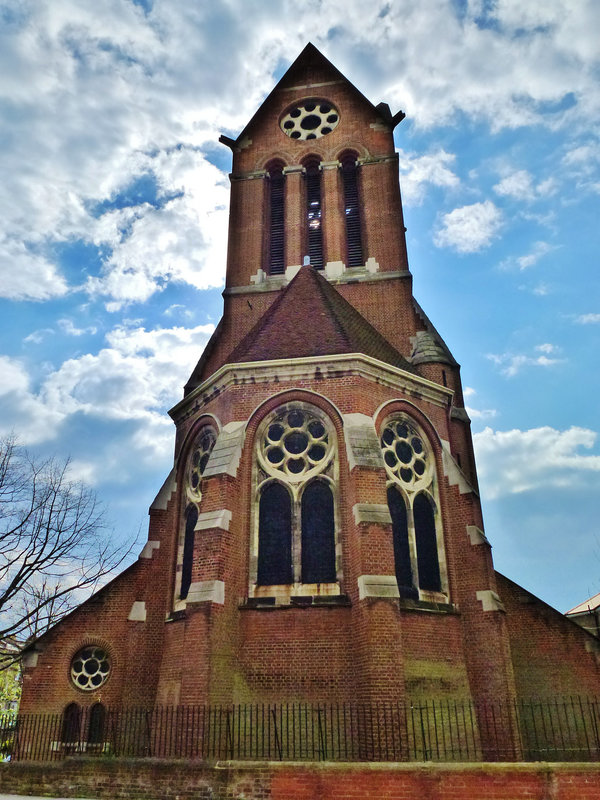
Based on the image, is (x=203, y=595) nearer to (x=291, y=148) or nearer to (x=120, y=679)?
(x=120, y=679)

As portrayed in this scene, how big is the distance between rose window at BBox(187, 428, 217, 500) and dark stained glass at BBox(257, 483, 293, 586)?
8.01ft

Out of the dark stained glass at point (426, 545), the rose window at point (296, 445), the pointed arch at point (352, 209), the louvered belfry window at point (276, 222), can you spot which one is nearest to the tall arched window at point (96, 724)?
the rose window at point (296, 445)

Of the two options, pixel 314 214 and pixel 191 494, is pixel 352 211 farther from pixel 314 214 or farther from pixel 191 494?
pixel 191 494

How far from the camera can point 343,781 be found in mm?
8445

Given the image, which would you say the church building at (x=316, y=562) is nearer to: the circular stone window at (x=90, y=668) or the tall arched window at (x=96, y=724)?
the circular stone window at (x=90, y=668)

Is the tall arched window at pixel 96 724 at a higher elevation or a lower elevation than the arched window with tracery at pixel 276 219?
lower

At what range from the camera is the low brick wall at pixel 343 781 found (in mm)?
8164

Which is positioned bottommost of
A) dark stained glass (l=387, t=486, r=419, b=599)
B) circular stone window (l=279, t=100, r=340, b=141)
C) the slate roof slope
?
dark stained glass (l=387, t=486, r=419, b=599)

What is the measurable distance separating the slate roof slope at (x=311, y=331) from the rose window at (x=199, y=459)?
211 centimetres

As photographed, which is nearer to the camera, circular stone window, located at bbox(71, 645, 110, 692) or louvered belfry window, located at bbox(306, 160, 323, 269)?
circular stone window, located at bbox(71, 645, 110, 692)

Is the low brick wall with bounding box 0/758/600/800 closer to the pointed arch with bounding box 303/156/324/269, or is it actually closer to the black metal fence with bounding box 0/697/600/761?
the black metal fence with bounding box 0/697/600/761

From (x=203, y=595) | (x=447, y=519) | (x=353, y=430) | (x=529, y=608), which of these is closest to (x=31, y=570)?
(x=203, y=595)

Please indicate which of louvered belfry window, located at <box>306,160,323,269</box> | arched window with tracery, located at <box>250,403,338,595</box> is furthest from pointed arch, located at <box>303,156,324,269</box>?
arched window with tracery, located at <box>250,403,338,595</box>

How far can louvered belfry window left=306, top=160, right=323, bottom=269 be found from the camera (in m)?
23.5
